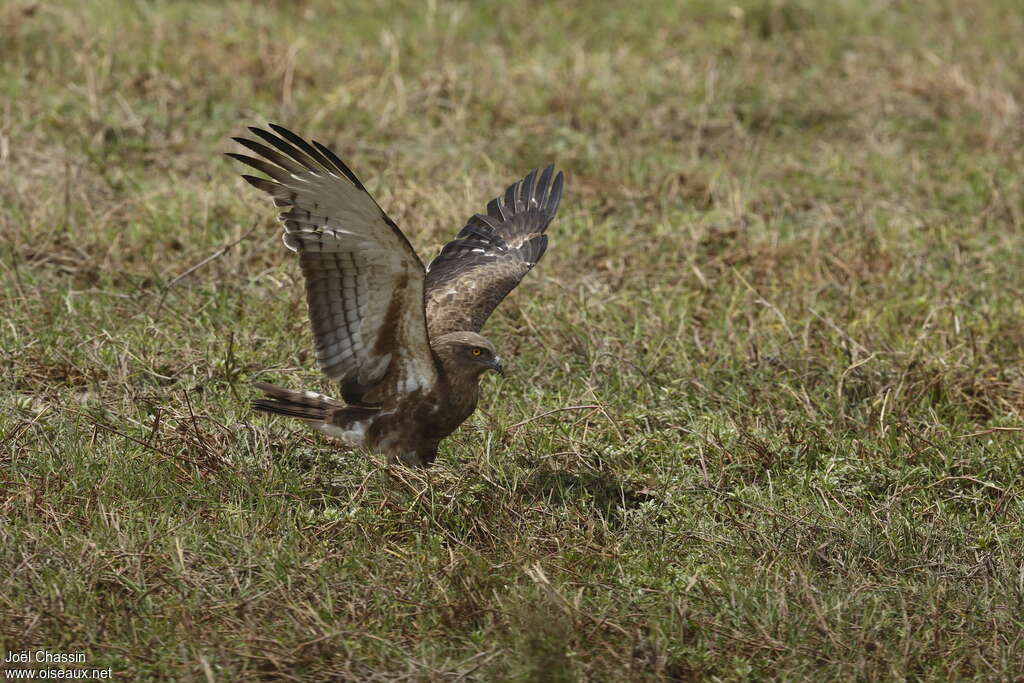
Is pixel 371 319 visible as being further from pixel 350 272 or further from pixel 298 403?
pixel 298 403

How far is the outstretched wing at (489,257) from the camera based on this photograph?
6.12m

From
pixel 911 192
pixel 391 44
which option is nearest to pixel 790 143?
pixel 911 192

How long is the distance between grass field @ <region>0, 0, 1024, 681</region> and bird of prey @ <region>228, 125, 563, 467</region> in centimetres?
21

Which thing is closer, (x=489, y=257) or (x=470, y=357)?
(x=470, y=357)

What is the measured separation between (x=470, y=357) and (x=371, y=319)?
1.42 ft

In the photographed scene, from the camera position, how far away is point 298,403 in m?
5.57

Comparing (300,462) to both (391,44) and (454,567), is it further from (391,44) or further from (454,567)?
(391,44)

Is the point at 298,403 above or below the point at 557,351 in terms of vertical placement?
above

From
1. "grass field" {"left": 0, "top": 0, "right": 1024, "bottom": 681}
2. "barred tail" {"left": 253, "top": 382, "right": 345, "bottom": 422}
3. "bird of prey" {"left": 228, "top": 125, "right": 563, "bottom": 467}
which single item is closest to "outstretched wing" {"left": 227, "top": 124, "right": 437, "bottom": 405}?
"bird of prey" {"left": 228, "top": 125, "right": 563, "bottom": 467}

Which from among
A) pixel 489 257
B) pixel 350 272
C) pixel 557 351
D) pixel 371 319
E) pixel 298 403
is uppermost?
pixel 350 272

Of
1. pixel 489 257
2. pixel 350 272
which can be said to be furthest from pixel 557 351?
pixel 350 272

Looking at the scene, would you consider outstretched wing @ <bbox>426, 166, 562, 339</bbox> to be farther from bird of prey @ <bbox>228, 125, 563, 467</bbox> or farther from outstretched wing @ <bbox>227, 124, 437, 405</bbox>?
outstretched wing @ <bbox>227, 124, 437, 405</bbox>

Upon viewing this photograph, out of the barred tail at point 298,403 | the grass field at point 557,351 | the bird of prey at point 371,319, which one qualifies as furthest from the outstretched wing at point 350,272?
the grass field at point 557,351

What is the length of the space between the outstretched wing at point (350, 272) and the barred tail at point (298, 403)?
0.11 metres
